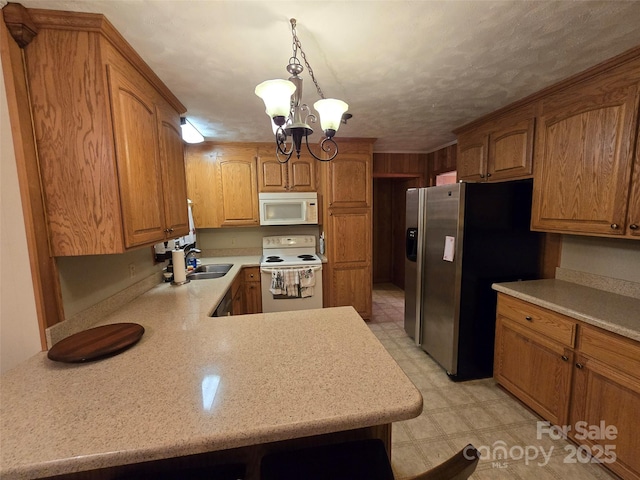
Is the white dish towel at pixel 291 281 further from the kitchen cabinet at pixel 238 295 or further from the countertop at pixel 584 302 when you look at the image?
the countertop at pixel 584 302

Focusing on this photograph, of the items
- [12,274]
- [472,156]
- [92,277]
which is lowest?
[92,277]

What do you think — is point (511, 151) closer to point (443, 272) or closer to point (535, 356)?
point (443, 272)

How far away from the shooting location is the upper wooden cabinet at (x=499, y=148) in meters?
2.16

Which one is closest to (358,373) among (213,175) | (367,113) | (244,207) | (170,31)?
(170,31)

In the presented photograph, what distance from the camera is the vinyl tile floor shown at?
1525mm

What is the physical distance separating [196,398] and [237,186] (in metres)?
2.80

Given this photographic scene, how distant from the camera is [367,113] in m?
2.40

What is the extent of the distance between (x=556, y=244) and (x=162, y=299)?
9.99 feet

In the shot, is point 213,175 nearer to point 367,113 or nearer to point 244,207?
point 244,207

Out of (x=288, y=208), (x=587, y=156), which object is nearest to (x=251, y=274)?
(x=288, y=208)

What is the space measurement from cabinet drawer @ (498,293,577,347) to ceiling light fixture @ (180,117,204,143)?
9.73ft

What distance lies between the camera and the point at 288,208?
134 inches

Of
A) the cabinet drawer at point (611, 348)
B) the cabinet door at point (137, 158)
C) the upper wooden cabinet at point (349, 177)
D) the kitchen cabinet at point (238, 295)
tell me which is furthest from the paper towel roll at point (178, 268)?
the cabinet drawer at point (611, 348)

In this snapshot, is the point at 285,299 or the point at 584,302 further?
the point at 285,299
